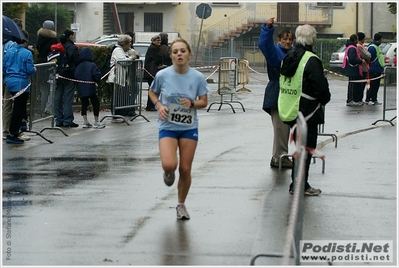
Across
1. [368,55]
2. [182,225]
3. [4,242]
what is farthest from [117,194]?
[368,55]

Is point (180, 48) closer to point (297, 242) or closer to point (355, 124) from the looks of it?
point (297, 242)

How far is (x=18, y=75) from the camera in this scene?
1409 cm

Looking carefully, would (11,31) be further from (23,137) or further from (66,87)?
(66,87)

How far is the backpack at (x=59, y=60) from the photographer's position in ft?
55.9

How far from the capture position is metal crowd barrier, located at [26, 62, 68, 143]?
1498 cm

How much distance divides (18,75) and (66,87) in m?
3.16

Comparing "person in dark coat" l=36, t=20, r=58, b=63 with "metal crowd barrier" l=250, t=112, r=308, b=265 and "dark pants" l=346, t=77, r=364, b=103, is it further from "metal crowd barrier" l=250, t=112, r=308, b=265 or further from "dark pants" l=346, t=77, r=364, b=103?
"metal crowd barrier" l=250, t=112, r=308, b=265

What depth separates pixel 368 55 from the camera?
22438mm

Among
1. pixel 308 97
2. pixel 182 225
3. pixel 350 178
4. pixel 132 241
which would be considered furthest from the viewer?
pixel 350 178

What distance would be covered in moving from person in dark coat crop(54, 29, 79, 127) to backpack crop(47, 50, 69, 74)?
0.13ft

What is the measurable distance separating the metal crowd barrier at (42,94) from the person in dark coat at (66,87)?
0.94 metres

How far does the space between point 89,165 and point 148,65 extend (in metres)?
9.29

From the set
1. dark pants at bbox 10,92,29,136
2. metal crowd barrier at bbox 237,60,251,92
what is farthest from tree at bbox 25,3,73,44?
dark pants at bbox 10,92,29,136

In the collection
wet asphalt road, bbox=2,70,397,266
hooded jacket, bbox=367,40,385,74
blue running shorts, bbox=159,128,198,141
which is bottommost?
wet asphalt road, bbox=2,70,397,266
